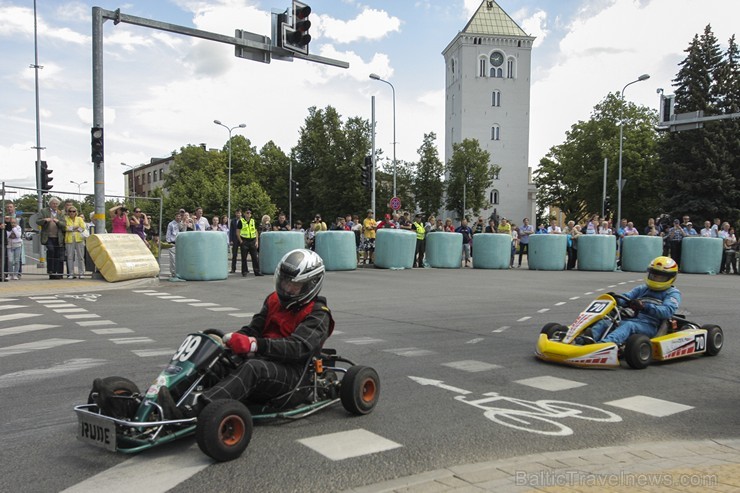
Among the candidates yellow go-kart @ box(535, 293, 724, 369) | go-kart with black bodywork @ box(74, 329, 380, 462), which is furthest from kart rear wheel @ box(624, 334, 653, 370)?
go-kart with black bodywork @ box(74, 329, 380, 462)

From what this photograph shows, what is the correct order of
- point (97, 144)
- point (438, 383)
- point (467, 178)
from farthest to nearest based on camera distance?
point (467, 178) < point (97, 144) < point (438, 383)

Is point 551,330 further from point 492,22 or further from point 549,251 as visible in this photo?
point 492,22

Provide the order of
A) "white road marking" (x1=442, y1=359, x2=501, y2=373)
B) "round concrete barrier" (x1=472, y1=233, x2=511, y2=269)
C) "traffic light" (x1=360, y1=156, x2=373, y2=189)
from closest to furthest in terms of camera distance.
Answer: "white road marking" (x1=442, y1=359, x2=501, y2=373)
"round concrete barrier" (x1=472, y1=233, x2=511, y2=269)
"traffic light" (x1=360, y1=156, x2=373, y2=189)

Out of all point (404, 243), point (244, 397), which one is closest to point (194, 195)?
point (404, 243)

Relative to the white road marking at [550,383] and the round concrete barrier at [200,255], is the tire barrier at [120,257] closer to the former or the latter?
the round concrete barrier at [200,255]

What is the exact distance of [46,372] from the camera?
6.48m

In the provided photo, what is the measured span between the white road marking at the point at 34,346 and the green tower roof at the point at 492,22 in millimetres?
92149

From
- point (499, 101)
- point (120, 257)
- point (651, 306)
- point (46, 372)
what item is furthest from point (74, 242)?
point (499, 101)

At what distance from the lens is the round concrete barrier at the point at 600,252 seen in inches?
899

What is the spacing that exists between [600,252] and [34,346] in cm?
1949

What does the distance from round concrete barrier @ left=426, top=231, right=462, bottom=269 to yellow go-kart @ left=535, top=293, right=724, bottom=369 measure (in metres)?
15.2

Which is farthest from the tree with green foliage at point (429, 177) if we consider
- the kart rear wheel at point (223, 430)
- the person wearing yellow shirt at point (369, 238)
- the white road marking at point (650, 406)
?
the kart rear wheel at point (223, 430)

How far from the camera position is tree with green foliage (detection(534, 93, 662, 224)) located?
188ft

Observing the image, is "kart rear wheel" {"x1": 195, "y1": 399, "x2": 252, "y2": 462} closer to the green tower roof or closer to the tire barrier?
the tire barrier
